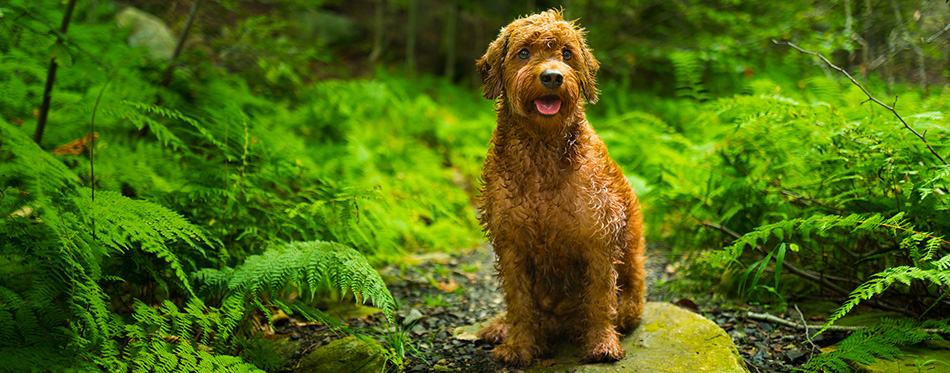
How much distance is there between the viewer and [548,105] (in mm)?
2709

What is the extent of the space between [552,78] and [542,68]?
0.27 ft

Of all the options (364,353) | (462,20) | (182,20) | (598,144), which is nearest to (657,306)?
(598,144)

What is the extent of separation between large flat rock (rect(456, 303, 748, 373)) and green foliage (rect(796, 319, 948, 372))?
421 mm

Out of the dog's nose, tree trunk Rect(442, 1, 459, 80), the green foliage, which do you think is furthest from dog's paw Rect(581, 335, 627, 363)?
tree trunk Rect(442, 1, 459, 80)

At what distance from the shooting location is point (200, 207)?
3.80 metres

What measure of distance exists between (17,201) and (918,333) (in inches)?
183

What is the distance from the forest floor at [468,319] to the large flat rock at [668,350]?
29cm

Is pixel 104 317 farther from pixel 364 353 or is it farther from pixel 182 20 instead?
pixel 182 20

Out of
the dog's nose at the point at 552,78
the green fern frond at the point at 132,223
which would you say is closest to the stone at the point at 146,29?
the green fern frond at the point at 132,223

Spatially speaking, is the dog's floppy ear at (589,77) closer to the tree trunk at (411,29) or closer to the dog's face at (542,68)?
the dog's face at (542,68)

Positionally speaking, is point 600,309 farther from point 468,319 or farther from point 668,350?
point 468,319

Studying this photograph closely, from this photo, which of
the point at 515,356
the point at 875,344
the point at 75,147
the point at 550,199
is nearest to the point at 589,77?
the point at 550,199

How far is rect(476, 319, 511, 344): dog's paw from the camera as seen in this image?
3.54 meters

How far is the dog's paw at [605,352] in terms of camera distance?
309 centimetres
